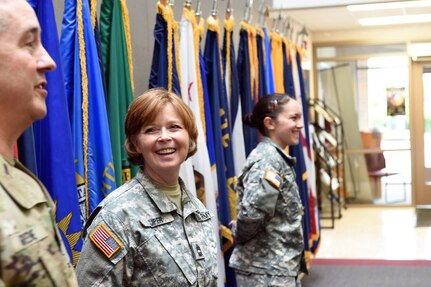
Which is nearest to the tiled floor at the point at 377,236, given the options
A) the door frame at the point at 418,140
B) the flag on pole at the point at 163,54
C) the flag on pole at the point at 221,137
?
the door frame at the point at 418,140

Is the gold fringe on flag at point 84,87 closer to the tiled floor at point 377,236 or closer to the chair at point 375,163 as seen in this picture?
the tiled floor at point 377,236

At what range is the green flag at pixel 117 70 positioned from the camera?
2367 millimetres

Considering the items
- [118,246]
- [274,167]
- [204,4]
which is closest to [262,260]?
[274,167]

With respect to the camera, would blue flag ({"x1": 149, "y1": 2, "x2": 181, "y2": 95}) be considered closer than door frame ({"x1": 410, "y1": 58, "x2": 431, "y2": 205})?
Yes

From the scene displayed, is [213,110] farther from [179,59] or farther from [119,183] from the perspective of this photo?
[119,183]

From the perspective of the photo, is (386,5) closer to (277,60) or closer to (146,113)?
(277,60)

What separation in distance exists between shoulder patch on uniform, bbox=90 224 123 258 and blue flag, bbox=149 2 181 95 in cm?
130

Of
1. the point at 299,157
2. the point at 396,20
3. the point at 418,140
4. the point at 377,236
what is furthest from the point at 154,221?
the point at 418,140

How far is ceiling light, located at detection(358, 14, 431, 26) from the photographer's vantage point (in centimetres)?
767

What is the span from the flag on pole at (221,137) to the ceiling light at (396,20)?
4.74m

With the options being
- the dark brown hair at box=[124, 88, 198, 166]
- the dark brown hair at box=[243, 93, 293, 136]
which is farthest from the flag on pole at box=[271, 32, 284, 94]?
the dark brown hair at box=[124, 88, 198, 166]

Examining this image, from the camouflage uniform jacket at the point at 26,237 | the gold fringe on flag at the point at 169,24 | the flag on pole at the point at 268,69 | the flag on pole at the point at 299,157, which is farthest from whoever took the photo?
the flag on pole at the point at 299,157

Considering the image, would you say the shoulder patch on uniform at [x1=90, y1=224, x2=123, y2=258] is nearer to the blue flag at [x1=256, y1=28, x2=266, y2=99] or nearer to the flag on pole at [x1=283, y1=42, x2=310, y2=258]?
the blue flag at [x1=256, y1=28, x2=266, y2=99]

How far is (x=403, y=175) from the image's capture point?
30.2 feet
